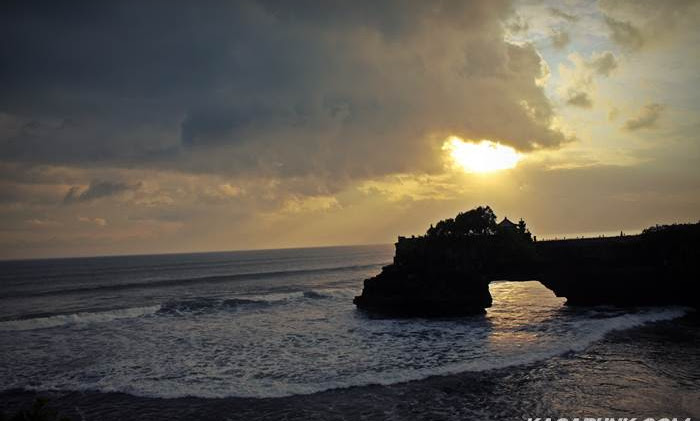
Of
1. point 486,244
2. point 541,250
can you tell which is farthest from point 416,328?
point 541,250

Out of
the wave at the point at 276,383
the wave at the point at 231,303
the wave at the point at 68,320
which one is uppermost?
the wave at the point at 276,383

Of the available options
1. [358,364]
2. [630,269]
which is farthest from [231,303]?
[630,269]

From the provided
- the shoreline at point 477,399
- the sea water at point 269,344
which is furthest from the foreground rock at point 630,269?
the shoreline at point 477,399

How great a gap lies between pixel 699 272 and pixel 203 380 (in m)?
40.9

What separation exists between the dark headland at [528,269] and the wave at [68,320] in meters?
24.0

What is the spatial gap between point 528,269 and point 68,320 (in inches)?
1791

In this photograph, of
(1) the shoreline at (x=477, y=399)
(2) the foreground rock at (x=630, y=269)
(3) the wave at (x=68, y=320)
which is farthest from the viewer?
(3) the wave at (x=68, y=320)

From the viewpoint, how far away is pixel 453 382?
64.8 feet

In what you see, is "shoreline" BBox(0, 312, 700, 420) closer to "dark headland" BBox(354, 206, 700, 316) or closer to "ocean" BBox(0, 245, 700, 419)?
"ocean" BBox(0, 245, 700, 419)

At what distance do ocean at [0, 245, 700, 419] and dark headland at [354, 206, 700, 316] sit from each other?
9.93 ft

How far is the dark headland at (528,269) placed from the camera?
38281 millimetres

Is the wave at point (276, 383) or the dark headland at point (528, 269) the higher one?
the dark headland at point (528, 269)

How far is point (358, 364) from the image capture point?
22.9m

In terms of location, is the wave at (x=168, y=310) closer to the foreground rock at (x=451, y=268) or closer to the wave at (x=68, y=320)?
the wave at (x=68, y=320)
